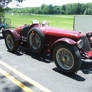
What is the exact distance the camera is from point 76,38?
4312 mm

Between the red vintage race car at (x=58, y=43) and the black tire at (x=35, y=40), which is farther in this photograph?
the black tire at (x=35, y=40)

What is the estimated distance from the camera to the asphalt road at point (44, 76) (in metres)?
3.44

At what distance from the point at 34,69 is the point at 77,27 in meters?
6.21

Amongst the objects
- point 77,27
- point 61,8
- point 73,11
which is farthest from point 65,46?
point 61,8

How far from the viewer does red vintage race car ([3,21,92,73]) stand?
13.2 ft

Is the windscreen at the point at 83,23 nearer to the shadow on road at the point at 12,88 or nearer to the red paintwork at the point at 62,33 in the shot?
the red paintwork at the point at 62,33

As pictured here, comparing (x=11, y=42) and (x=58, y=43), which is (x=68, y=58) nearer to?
(x=58, y=43)

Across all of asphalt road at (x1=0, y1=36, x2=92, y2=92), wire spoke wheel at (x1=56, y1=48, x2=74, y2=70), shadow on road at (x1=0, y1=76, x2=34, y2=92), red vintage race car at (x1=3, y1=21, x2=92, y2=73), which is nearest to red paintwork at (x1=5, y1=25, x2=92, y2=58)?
red vintage race car at (x1=3, y1=21, x2=92, y2=73)

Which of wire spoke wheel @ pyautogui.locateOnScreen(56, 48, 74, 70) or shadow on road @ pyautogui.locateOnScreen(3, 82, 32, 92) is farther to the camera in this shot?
wire spoke wheel @ pyautogui.locateOnScreen(56, 48, 74, 70)

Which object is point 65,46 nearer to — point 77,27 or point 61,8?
point 77,27

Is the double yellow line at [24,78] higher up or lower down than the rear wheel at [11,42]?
lower down

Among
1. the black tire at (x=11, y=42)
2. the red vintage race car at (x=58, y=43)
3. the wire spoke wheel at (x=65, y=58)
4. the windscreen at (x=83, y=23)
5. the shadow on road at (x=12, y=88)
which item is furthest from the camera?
the windscreen at (x=83, y=23)

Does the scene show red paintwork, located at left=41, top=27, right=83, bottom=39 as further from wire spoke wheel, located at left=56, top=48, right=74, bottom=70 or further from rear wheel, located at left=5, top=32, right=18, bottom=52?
rear wheel, located at left=5, top=32, right=18, bottom=52

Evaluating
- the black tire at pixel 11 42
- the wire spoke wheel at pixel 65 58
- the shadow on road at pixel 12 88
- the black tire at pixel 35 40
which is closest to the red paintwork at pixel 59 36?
the black tire at pixel 35 40
